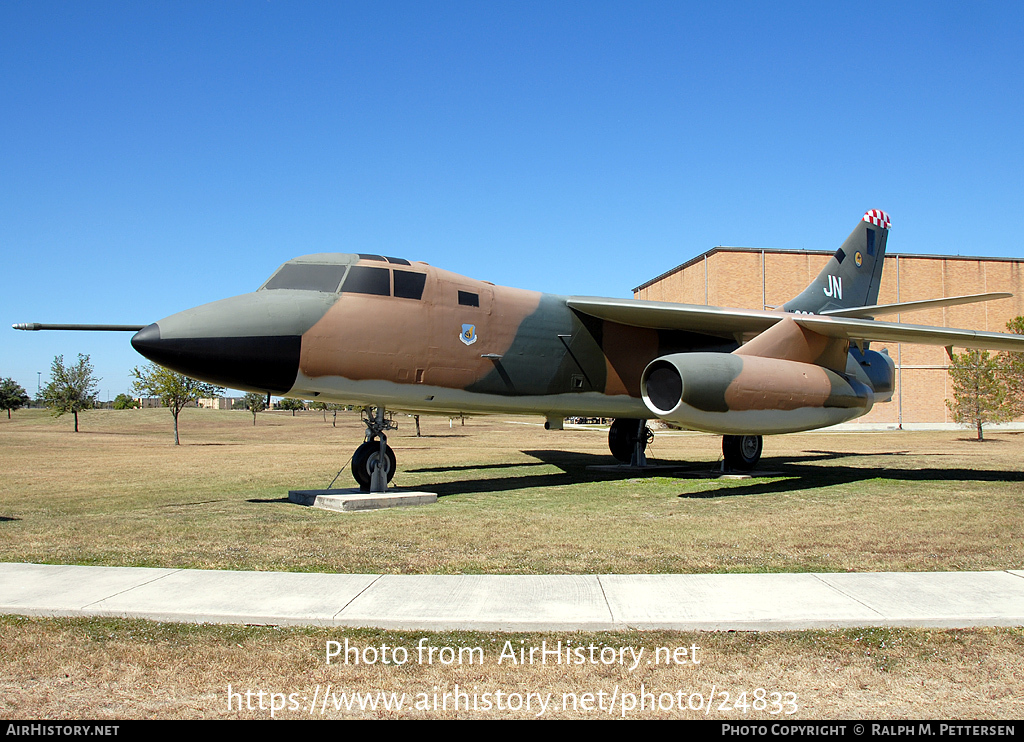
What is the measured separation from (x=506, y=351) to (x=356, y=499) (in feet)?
11.8

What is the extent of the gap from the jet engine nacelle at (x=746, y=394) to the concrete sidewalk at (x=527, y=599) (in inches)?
204

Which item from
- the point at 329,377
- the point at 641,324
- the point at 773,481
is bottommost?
the point at 773,481

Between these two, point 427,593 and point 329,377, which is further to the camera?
point 329,377

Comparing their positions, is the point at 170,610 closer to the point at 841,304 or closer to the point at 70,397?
the point at 841,304

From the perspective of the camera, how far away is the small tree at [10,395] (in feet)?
247

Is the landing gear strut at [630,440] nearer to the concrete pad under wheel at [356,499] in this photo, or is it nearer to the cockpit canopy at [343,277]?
the concrete pad under wheel at [356,499]

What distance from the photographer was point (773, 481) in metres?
14.0

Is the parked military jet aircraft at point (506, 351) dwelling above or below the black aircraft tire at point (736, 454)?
above

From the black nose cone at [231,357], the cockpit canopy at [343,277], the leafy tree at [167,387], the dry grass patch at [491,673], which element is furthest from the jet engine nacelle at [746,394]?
the leafy tree at [167,387]

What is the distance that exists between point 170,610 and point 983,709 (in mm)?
4905

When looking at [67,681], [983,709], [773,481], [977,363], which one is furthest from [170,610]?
[977,363]

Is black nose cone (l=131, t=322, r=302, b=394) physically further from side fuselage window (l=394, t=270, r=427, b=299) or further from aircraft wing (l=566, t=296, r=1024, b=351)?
aircraft wing (l=566, t=296, r=1024, b=351)

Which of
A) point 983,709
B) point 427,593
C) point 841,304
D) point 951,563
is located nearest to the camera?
point 983,709

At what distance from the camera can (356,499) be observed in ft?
33.7
